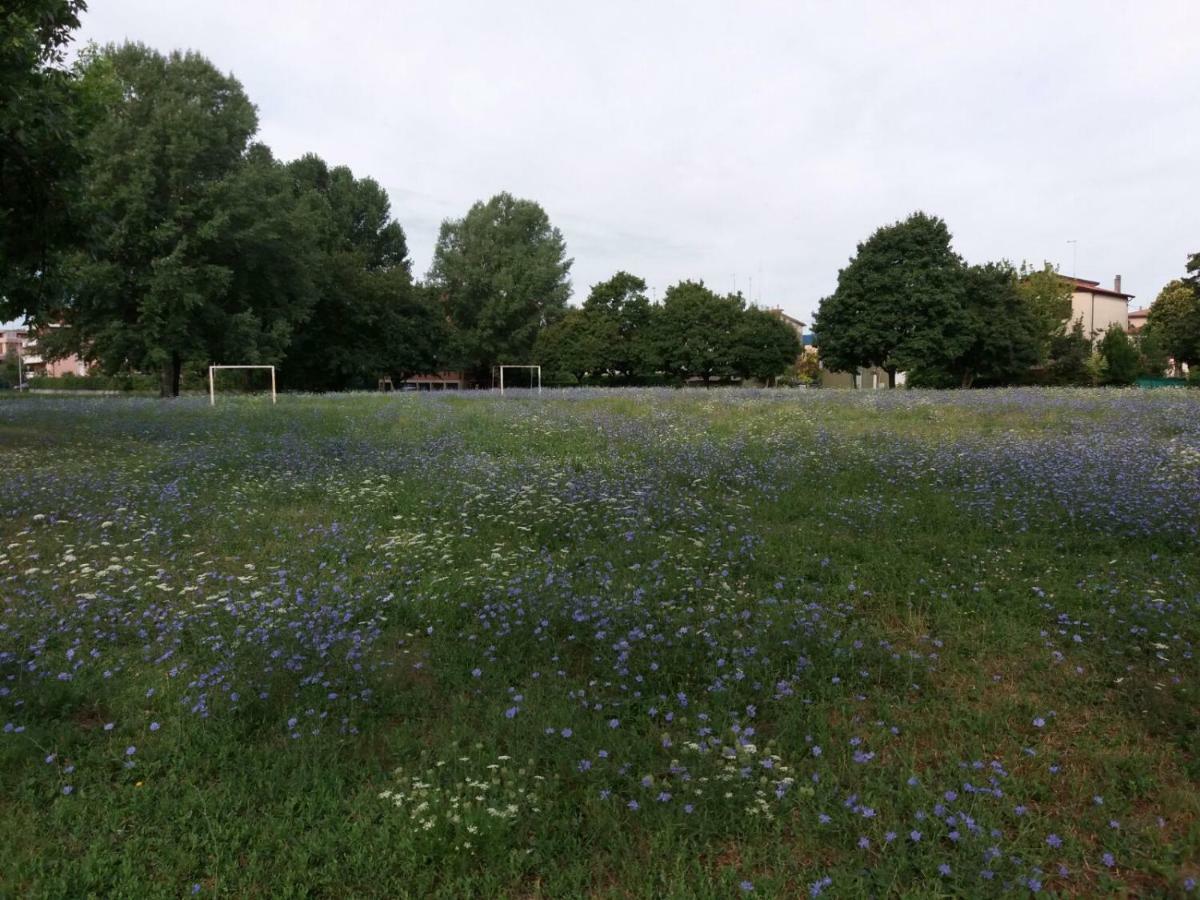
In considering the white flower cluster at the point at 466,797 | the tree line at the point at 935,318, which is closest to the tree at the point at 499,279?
the tree line at the point at 935,318

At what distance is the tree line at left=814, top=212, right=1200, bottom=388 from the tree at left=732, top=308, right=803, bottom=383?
1407 cm

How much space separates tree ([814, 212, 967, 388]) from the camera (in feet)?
149

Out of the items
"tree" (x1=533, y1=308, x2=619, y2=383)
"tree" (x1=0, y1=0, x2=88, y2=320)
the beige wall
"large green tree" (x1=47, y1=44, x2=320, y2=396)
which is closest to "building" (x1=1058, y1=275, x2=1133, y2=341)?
the beige wall

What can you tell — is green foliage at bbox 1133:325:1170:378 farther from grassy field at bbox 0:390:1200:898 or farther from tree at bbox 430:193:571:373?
grassy field at bbox 0:390:1200:898

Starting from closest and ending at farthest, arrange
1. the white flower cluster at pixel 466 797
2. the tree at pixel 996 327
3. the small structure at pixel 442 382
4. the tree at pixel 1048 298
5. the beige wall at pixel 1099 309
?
the white flower cluster at pixel 466 797 → the tree at pixel 996 327 → the tree at pixel 1048 298 → the small structure at pixel 442 382 → the beige wall at pixel 1099 309

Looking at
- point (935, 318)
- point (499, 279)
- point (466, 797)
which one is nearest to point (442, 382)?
point (499, 279)

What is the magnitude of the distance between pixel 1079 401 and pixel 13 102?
2668 centimetres

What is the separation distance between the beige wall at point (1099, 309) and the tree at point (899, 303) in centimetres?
5687

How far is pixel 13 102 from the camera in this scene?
384 inches

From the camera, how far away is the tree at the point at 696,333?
63500 mm

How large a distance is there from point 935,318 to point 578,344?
31072mm

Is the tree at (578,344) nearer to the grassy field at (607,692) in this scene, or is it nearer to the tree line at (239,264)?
Result: the tree line at (239,264)

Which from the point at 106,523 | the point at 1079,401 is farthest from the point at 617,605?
the point at 1079,401

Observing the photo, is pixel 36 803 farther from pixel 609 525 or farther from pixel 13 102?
pixel 13 102
